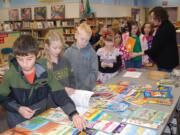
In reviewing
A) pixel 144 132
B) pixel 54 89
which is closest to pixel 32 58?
pixel 54 89

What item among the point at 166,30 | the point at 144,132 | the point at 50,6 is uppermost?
the point at 50,6

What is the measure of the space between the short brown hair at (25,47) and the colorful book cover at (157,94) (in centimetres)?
110

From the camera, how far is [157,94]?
2184 mm

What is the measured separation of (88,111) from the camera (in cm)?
176

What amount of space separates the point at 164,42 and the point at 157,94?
1405 millimetres

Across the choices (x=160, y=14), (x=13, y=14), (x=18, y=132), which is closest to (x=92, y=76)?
(x=18, y=132)

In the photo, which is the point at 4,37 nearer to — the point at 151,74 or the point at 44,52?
the point at 44,52

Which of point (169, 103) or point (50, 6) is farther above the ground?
point (50, 6)

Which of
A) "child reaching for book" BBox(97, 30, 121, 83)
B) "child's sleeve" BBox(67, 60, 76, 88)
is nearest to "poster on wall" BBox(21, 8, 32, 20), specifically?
"child reaching for book" BBox(97, 30, 121, 83)

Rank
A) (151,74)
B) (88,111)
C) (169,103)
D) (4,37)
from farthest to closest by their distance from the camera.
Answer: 1. (4,37)
2. (151,74)
3. (169,103)
4. (88,111)

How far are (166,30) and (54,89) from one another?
223 cm

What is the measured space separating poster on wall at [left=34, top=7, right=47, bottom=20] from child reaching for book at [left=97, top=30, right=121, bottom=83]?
21.7 ft

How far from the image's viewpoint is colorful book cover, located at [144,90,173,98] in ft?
7.03

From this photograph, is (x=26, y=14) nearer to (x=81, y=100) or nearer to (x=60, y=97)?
(x=81, y=100)
